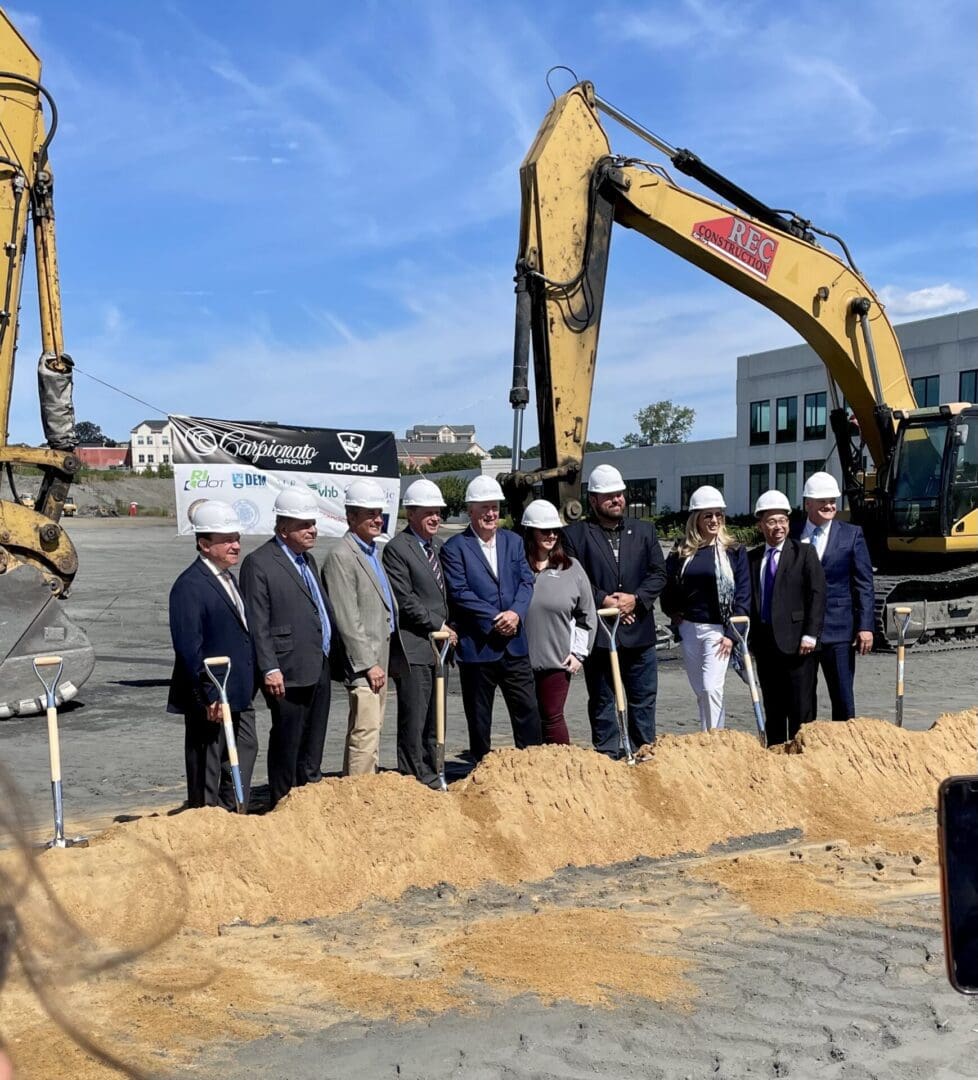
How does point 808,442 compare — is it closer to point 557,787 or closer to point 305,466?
point 305,466

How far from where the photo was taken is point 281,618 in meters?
6.07

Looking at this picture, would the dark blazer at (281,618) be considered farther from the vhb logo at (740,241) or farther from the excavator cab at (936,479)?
the excavator cab at (936,479)

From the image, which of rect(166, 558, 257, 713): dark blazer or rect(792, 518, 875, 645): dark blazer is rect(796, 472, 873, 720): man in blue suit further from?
rect(166, 558, 257, 713): dark blazer

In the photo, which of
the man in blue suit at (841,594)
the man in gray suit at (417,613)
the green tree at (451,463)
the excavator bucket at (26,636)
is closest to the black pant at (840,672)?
the man in blue suit at (841,594)

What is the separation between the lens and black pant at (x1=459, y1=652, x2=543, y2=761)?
22.7 feet

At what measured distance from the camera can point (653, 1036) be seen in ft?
12.6

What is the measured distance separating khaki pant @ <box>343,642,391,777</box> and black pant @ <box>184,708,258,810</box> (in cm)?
59

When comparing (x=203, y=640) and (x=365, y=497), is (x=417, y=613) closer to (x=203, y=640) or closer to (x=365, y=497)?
(x=365, y=497)

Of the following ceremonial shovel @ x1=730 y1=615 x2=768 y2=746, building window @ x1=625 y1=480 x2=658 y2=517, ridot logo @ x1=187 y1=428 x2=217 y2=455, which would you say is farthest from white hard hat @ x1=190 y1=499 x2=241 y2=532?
building window @ x1=625 y1=480 x2=658 y2=517

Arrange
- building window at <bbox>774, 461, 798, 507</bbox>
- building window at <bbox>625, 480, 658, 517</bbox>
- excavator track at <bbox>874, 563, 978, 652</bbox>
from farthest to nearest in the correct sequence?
1. building window at <bbox>625, 480, 658, 517</bbox>
2. building window at <bbox>774, 461, 798, 507</bbox>
3. excavator track at <bbox>874, 563, 978, 652</bbox>

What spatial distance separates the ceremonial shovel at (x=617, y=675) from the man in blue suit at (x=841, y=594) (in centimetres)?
134

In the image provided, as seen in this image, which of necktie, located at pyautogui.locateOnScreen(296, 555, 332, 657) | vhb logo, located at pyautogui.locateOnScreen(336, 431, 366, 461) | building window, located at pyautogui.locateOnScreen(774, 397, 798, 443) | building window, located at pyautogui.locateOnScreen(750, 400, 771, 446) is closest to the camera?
necktie, located at pyautogui.locateOnScreen(296, 555, 332, 657)

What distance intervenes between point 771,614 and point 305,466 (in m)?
6.12

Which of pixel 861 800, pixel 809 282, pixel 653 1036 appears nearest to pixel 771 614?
pixel 861 800
